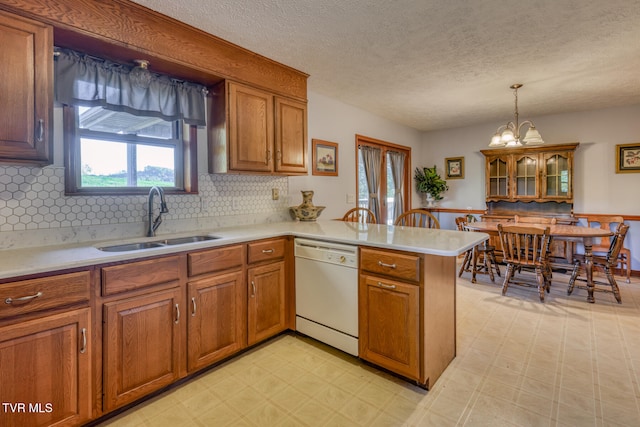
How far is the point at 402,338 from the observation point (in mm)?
1901

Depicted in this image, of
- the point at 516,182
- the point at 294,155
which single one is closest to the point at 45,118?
the point at 294,155

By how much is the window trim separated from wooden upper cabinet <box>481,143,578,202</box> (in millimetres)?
4660

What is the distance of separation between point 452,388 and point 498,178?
428 cm

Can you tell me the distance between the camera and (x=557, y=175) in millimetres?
4711

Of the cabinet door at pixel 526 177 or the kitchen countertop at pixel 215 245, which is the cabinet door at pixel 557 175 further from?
the kitchen countertop at pixel 215 245

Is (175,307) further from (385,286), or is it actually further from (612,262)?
(612,262)

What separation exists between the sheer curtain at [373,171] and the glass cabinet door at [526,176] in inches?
89.9

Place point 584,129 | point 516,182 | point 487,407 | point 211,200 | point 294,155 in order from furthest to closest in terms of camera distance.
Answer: point 516,182, point 584,129, point 294,155, point 211,200, point 487,407

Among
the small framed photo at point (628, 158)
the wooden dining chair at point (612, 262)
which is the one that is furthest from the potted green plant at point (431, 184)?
the wooden dining chair at point (612, 262)

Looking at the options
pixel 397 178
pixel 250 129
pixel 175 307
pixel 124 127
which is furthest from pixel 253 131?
pixel 397 178

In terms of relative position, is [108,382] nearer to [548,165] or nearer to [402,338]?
[402,338]

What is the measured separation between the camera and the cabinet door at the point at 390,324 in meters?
1.85

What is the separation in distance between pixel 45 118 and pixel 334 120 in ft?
9.43

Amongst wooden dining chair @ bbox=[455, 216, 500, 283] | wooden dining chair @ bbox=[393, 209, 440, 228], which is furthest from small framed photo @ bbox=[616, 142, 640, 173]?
wooden dining chair @ bbox=[393, 209, 440, 228]
